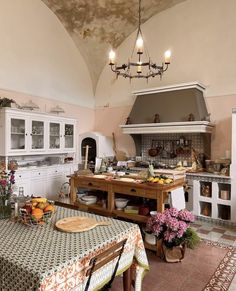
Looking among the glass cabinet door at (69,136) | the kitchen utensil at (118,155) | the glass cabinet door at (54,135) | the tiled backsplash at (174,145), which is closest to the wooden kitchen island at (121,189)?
the glass cabinet door at (54,135)

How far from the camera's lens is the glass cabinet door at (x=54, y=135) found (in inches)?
204

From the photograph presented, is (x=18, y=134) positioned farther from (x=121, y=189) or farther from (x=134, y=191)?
(x=134, y=191)

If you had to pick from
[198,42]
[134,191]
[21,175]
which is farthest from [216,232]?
[198,42]

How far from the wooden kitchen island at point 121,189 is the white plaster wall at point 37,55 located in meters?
2.69

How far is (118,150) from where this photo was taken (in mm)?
6430

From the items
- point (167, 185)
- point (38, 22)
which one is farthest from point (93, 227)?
point (38, 22)

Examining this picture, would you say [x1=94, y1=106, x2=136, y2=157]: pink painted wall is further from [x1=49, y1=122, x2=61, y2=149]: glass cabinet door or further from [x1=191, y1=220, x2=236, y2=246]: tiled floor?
[x1=191, y1=220, x2=236, y2=246]: tiled floor

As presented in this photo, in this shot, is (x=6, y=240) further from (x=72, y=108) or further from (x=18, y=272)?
(x=72, y=108)

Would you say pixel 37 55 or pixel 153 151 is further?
pixel 153 151

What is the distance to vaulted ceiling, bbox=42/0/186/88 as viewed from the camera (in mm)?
5199

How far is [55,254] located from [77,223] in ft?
1.62

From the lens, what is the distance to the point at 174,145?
17.4 ft

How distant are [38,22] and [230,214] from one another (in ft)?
18.1

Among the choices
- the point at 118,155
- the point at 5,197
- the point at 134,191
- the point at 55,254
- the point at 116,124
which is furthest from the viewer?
the point at 116,124
